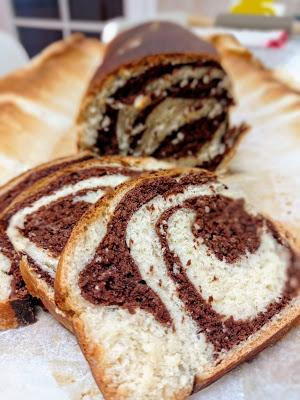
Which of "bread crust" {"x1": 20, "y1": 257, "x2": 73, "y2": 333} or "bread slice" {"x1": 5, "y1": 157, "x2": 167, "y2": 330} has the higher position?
"bread slice" {"x1": 5, "y1": 157, "x2": 167, "y2": 330}

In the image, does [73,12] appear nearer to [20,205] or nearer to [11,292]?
[20,205]

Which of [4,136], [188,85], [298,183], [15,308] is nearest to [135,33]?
[188,85]

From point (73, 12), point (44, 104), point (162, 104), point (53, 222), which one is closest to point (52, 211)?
point (53, 222)

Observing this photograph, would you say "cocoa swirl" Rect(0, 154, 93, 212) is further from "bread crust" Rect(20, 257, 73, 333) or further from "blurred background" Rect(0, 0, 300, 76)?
"blurred background" Rect(0, 0, 300, 76)

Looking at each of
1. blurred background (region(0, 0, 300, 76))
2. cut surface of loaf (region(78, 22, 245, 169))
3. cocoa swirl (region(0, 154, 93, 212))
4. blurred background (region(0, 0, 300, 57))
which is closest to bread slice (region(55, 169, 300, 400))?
cocoa swirl (region(0, 154, 93, 212))

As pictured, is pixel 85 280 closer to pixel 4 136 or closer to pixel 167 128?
pixel 167 128

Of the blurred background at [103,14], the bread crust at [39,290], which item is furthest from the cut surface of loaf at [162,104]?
the blurred background at [103,14]

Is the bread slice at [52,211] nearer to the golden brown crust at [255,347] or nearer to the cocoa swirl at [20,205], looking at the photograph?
the cocoa swirl at [20,205]
